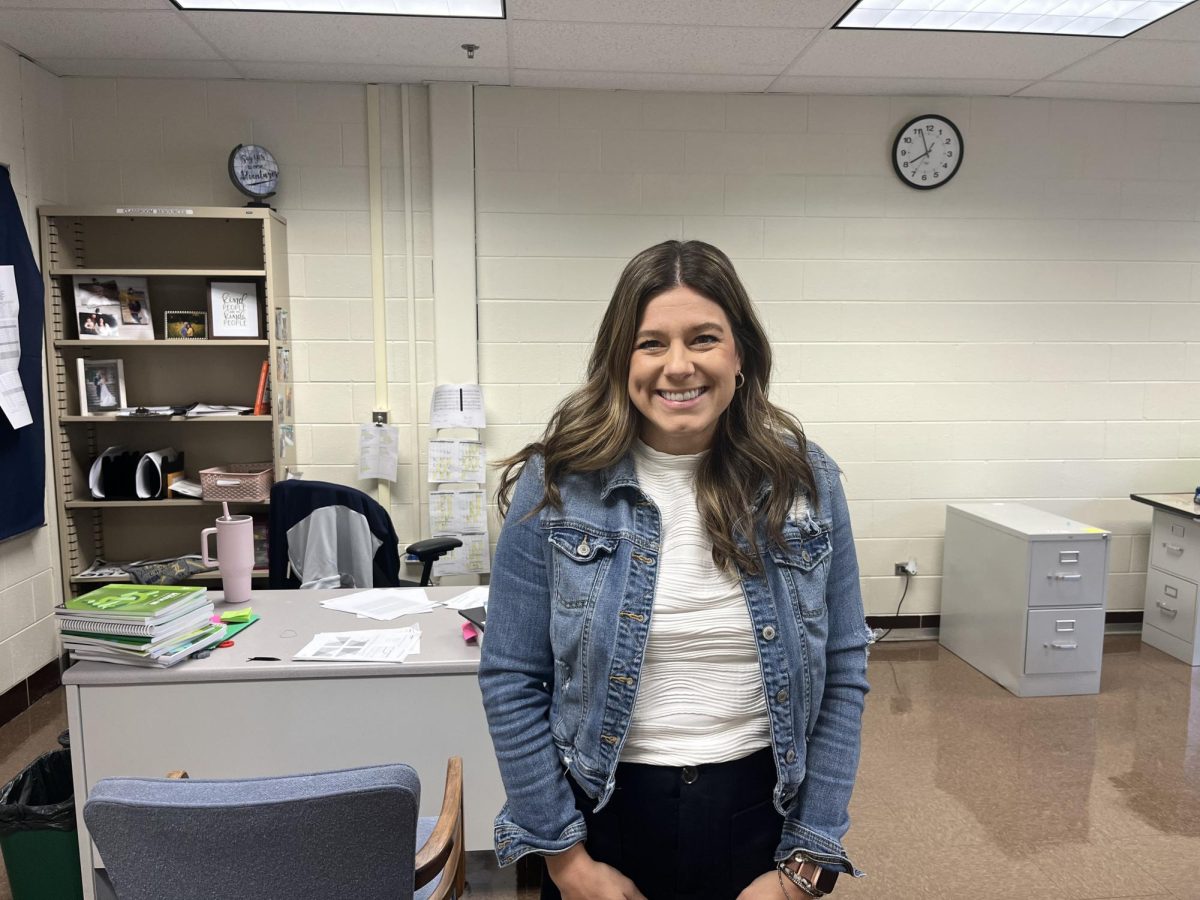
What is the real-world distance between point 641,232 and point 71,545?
2.96 meters

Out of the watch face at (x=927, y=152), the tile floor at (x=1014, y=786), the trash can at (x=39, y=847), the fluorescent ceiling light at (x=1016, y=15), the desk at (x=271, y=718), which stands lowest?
the tile floor at (x=1014, y=786)

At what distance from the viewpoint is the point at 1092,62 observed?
11.9 feet

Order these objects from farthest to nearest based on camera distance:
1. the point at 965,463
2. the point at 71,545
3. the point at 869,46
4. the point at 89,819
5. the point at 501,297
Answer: the point at 965,463
the point at 501,297
the point at 71,545
the point at 869,46
the point at 89,819

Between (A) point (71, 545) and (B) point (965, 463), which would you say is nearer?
(A) point (71, 545)

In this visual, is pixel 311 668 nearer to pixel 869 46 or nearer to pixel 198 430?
pixel 198 430

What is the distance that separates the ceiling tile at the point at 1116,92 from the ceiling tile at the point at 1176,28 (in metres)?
0.57

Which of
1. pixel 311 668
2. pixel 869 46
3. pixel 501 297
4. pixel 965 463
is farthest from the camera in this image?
pixel 965 463

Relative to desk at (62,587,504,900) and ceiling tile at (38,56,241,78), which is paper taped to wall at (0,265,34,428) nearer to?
ceiling tile at (38,56,241,78)

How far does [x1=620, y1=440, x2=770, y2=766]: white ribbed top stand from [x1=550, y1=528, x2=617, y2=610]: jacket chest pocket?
84 mm

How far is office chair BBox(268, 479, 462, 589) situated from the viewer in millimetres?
3021

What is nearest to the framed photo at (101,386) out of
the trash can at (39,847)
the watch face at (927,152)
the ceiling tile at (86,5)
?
the ceiling tile at (86,5)

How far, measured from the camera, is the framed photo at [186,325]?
12.1ft

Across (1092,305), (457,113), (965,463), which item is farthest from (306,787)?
(1092,305)

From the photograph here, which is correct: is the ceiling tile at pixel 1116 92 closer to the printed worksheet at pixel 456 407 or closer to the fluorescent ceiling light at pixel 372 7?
the fluorescent ceiling light at pixel 372 7
